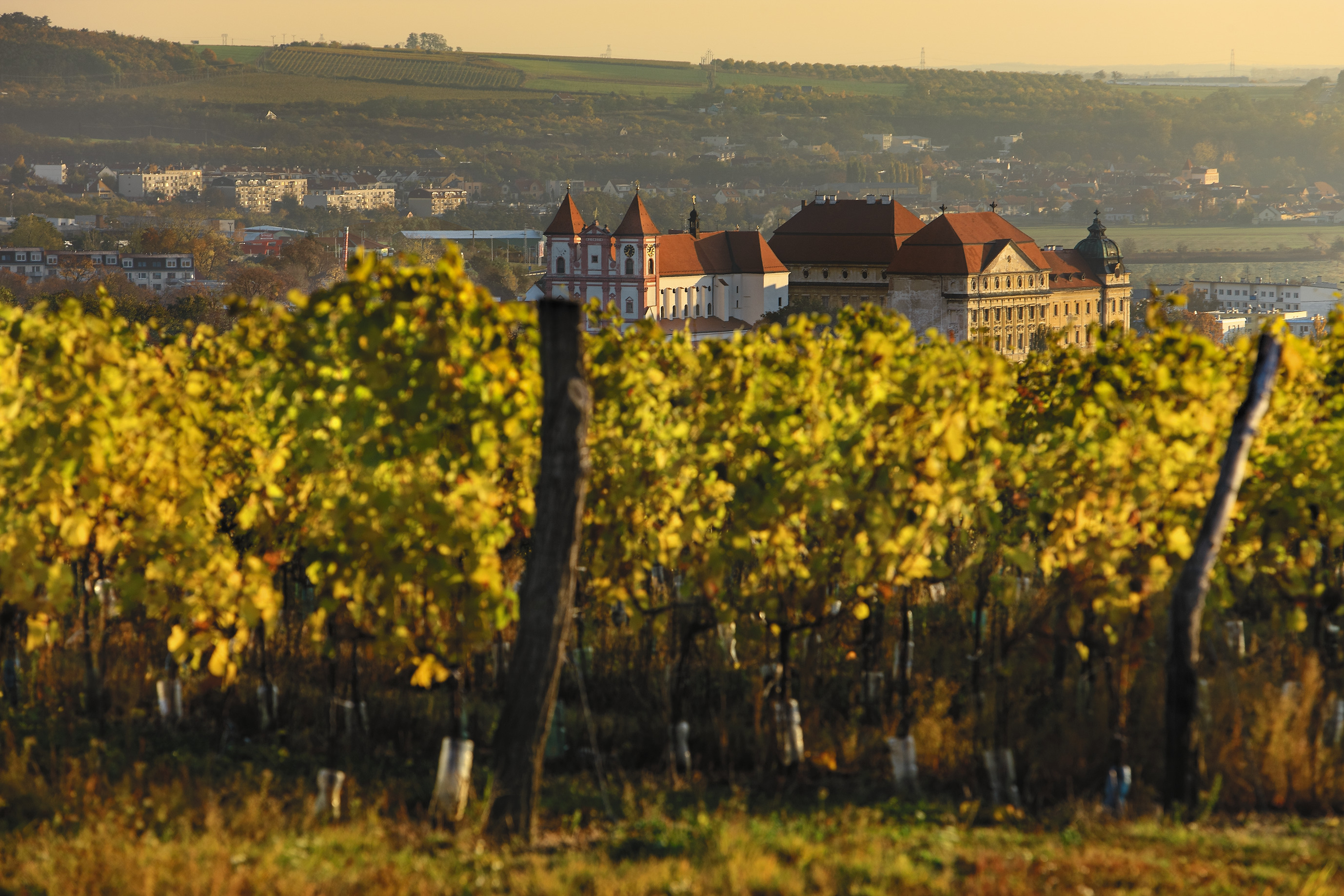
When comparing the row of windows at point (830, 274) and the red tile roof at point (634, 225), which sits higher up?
the red tile roof at point (634, 225)

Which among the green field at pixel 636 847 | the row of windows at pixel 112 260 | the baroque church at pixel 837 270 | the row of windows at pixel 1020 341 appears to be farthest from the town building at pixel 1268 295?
the green field at pixel 636 847

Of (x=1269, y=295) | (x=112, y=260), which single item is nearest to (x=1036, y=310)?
(x=1269, y=295)

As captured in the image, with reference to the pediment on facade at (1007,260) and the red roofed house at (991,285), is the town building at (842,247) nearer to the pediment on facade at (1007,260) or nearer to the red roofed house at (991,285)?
the red roofed house at (991,285)

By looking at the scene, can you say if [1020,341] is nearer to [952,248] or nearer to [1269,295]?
[952,248]

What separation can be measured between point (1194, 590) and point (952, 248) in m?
90.2

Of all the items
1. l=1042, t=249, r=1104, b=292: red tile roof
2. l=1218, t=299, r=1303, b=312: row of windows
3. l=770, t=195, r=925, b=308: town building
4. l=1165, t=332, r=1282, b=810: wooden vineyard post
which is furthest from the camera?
l=1218, t=299, r=1303, b=312: row of windows

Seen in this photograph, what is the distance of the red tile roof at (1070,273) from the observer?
10619 centimetres

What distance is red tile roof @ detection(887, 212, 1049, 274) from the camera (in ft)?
318

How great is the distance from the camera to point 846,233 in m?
108

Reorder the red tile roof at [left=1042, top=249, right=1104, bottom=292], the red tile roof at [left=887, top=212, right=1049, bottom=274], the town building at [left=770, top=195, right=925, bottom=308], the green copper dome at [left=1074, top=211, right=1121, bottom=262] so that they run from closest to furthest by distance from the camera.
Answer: the red tile roof at [left=887, top=212, right=1049, bottom=274]
the town building at [left=770, top=195, right=925, bottom=308]
the red tile roof at [left=1042, top=249, right=1104, bottom=292]
the green copper dome at [left=1074, top=211, right=1121, bottom=262]

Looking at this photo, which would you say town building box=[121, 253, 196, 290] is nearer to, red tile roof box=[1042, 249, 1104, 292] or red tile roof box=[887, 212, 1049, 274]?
red tile roof box=[887, 212, 1049, 274]

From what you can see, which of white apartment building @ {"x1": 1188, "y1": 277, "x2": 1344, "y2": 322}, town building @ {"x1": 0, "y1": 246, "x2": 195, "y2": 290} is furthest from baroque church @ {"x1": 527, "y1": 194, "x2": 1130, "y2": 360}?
white apartment building @ {"x1": 1188, "y1": 277, "x2": 1344, "y2": 322}

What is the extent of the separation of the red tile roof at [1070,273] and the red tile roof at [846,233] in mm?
11319

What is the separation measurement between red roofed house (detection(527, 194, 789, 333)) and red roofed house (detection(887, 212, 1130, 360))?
37.0ft
